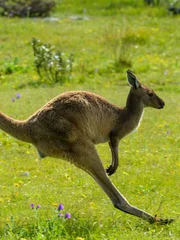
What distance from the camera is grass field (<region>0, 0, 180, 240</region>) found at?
19.9 ft

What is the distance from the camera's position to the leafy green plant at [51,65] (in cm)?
1295

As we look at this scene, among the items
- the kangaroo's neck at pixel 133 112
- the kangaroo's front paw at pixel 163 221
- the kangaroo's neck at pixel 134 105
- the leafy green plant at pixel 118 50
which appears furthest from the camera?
the leafy green plant at pixel 118 50

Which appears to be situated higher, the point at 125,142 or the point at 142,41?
the point at 125,142

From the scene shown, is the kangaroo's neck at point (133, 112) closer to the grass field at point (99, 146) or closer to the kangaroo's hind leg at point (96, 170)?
the grass field at point (99, 146)

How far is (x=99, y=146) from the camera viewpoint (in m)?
9.04

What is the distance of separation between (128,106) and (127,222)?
4.14 feet

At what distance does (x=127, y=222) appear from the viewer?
6.14m

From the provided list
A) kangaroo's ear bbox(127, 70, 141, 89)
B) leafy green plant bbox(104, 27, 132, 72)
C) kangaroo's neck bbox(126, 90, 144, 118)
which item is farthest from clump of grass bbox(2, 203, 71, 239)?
leafy green plant bbox(104, 27, 132, 72)

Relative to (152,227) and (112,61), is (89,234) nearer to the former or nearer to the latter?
(152,227)

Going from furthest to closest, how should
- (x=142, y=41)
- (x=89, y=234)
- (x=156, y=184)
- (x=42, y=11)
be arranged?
(x=42, y=11), (x=142, y=41), (x=156, y=184), (x=89, y=234)

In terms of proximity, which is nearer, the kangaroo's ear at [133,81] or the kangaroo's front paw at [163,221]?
the kangaroo's front paw at [163,221]

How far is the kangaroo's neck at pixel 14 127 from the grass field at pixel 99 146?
62 cm

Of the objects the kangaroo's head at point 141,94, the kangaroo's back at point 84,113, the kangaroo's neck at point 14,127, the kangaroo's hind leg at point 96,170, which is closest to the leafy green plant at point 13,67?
the kangaroo's head at point 141,94

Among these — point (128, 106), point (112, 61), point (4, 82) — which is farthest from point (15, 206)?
point (112, 61)
